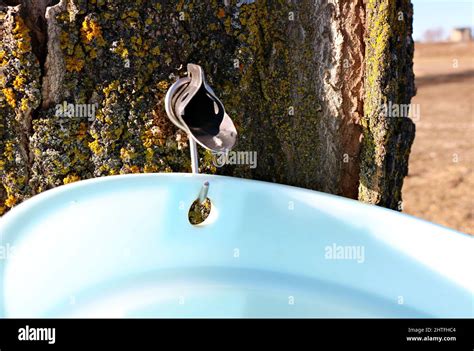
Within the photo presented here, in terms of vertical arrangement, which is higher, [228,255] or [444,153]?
[228,255]

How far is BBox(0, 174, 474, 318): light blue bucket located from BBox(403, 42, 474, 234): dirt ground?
1727 mm

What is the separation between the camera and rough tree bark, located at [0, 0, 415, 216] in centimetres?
120

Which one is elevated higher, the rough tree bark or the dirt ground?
the rough tree bark

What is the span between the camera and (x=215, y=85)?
1265 millimetres

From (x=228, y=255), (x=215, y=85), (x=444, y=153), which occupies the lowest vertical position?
(x=444, y=153)

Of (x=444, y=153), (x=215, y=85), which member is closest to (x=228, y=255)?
(x=215, y=85)

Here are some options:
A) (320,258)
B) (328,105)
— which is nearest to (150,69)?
(328,105)

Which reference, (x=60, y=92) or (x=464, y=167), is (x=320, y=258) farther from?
(x=464, y=167)

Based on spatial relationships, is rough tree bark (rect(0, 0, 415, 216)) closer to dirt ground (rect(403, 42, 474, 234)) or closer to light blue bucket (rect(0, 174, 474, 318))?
light blue bucket (rect(0, 174, 474, 318))

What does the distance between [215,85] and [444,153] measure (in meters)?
2.72

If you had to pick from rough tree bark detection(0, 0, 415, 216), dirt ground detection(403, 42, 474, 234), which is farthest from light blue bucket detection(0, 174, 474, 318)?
dirt ground detection(403, 42, 474, 234)

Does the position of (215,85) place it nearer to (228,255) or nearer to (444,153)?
(228,255)
